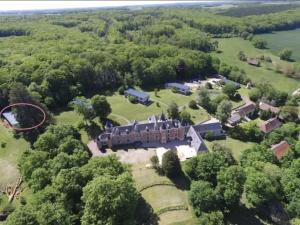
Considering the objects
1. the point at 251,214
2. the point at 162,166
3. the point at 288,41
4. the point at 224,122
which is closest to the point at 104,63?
the point at 224,122

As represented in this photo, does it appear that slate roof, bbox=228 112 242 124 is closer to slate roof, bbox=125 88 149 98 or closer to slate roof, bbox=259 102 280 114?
slate roof, bbox=259 102 280 114

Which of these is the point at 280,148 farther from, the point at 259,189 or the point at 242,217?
the point at 242,217

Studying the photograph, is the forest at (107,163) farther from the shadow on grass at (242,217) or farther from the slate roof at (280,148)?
the slate roof at (280,148)

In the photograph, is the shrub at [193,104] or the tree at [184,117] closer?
the tree at [184,117]

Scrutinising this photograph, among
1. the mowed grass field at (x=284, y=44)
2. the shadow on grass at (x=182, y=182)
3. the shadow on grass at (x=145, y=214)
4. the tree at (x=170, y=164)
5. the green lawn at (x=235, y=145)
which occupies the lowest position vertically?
the mowed grass field at (x=284, y=44)

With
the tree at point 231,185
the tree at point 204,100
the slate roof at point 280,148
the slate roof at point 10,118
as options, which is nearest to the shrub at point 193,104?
the tree at point 204,100

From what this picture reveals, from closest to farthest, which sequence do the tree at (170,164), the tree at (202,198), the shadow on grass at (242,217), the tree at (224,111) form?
the tree at (202,198), the shadow on grass at (242,217), the tree at (170,164), the tree at (224,111)

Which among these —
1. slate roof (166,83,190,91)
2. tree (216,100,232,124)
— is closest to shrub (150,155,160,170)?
tree (216,100,232,124)
